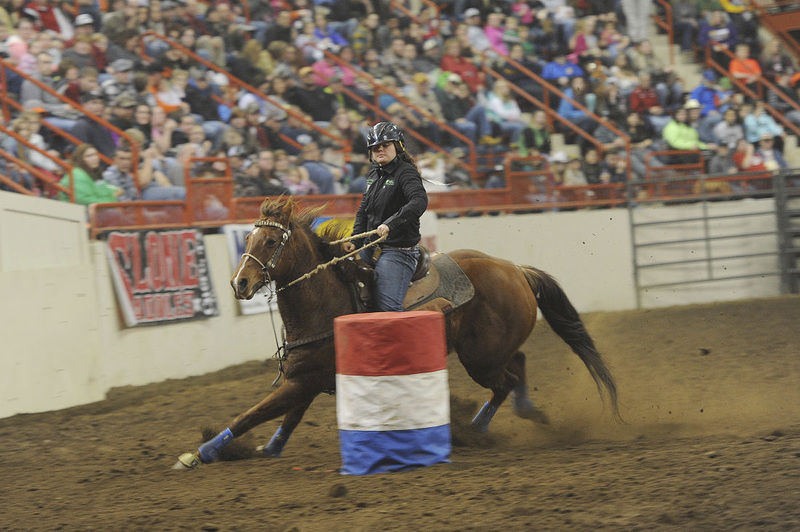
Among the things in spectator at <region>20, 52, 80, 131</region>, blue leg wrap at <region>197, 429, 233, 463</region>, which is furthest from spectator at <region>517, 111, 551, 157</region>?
blue leg wrap at <region>197, 429, 233, 463</region>

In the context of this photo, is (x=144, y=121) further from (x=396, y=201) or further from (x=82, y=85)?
(x=396, y=201)

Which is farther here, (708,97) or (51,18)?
(708,97)

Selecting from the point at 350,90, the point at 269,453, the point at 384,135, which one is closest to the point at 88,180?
the point at 269,453

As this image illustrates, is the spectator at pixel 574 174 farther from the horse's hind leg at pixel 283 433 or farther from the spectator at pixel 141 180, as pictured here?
the horse's hind leg at pixel 283 433

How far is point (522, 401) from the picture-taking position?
26.8 feet

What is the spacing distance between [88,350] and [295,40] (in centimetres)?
666

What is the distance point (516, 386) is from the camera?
815 centimetres

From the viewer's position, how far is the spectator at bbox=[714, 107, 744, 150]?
1731 centimetres

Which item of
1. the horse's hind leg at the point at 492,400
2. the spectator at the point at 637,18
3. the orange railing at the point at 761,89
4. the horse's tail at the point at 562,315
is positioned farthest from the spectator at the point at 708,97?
the horse's hind leg at the point at 492,400

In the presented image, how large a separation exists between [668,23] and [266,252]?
1546 centimetres

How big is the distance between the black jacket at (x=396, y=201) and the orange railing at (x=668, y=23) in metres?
13.9

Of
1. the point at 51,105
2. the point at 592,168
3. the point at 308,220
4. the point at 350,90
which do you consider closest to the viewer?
the point at 308,220

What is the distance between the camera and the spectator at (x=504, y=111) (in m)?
15.6

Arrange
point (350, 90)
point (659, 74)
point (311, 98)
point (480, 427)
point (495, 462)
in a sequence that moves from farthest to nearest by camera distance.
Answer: point (659, 74), point (350, 90), point (311, 98), point (480, 427), point (495, 462)
